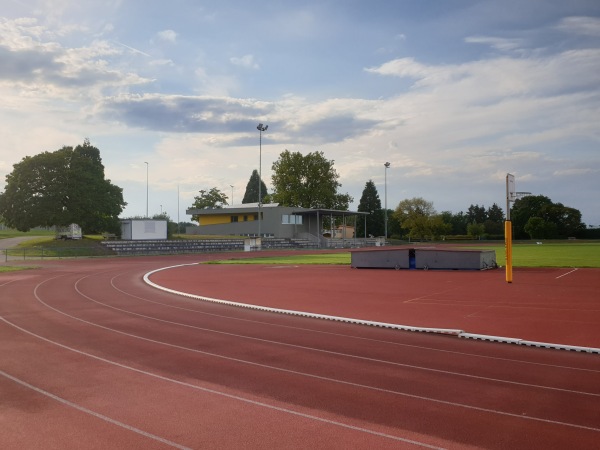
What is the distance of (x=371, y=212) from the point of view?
356 feet

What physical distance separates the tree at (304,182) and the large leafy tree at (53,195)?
39.4 metres

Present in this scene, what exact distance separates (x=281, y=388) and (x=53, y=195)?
177 ft

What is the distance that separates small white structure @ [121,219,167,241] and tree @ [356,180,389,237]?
5414cm

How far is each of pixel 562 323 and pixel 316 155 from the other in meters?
84.1

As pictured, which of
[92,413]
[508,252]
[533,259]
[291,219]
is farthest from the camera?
[291,219]

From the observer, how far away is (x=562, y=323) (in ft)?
40.2

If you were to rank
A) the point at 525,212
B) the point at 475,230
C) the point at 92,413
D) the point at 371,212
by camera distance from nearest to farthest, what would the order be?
the point at 92,413 < the point at 475,230 < the point at 525,212 < the point at 371,212

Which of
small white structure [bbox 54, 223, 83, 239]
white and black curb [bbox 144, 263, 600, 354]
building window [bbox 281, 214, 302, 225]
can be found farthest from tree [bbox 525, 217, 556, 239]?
white and black curb [bbox 144, 263, 600, 354]

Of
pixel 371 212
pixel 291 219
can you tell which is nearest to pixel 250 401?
pixel 291 219

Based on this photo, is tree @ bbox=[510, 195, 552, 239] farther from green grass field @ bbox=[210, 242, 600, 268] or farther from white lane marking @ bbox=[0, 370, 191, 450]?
white lane marking @ bbox=[0, 370, 191, 450]

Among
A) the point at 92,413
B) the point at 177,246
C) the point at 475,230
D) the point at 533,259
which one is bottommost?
the point at 92,413

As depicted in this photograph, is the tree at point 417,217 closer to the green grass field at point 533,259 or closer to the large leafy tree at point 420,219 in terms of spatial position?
the large leafy tree at point 420,219

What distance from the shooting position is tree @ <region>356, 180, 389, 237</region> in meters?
107

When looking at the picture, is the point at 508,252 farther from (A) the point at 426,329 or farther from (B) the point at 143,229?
(B) the point at 143,229
